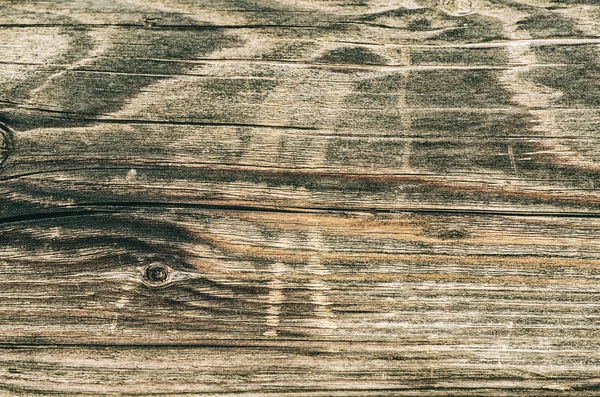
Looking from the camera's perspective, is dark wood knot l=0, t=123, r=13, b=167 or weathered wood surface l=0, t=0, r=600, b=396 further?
dark wood knot l=0, t=123, r=13, b=167

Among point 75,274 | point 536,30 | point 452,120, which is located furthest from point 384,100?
point 75,274

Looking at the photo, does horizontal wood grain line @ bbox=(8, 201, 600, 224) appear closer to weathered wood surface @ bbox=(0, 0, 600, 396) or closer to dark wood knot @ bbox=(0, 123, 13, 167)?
weathered wood surface @ bbox=(0, 0, 600, 396)

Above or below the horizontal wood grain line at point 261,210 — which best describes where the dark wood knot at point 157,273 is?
below

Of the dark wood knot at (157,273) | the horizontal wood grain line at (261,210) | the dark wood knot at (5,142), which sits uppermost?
the dark wood knot at (5,142)

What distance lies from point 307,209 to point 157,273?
0.53 meters

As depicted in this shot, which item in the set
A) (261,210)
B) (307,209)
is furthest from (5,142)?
(307,209)

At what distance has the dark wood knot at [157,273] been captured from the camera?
195cm

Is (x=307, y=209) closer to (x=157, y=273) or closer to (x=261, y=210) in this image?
(x=261, y=210)

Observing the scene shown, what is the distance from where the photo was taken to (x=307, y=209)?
1.97 meters

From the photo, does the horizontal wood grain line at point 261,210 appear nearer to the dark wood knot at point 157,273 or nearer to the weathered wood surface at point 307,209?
the weathered wood surface at point 307,209

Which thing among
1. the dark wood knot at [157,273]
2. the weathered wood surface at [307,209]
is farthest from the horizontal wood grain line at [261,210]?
the dark wood knot at [157,273]

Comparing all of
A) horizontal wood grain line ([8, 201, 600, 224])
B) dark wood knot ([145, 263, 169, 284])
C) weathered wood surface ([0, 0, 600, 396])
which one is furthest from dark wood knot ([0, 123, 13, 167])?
dark wood knot ([145, 263, 169, 284])

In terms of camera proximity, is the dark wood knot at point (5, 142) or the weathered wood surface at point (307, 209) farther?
the dark wood knot at point (5, 142)

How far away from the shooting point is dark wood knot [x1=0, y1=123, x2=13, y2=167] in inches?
79.6
